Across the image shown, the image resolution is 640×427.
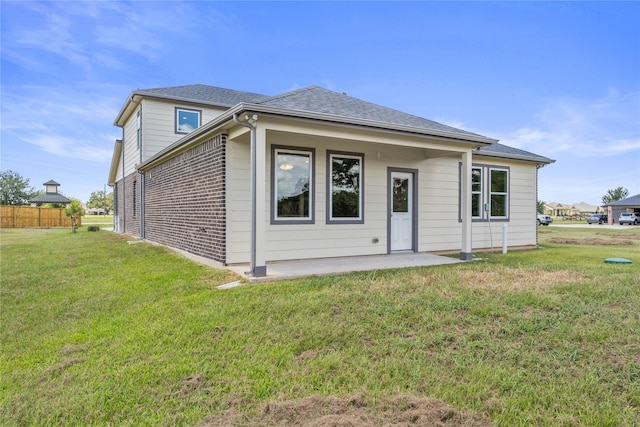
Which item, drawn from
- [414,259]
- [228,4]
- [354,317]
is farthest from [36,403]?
[228,4]

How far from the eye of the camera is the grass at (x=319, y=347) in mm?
2305

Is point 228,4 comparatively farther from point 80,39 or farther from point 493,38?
point 493,38

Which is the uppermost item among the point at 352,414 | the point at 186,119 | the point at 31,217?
the point at 186,119

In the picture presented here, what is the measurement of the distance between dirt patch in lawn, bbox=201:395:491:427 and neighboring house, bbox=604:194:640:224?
167ft

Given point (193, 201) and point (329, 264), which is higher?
point (193, 201)

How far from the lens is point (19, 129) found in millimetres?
21078

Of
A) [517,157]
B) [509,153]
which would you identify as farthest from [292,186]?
[517,157]

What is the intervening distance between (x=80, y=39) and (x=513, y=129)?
71.6 feet

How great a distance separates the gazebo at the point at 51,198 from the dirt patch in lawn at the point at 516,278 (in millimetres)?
35794

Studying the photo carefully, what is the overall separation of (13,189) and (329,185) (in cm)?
4607

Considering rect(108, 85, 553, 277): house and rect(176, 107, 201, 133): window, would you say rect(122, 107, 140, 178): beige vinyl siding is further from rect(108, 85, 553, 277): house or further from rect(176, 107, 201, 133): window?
rect(108, 85, 553, 277): house

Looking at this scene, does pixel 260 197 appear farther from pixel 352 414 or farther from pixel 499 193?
pixel 499 193

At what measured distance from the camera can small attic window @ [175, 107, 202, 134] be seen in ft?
44.6

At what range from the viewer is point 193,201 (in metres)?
8.48
